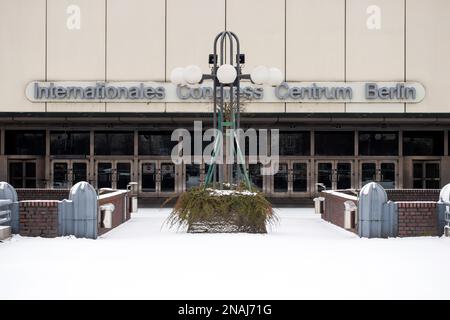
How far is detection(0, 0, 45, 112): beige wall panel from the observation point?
2464cm

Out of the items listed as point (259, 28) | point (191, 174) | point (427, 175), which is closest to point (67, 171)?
point (191, 174)

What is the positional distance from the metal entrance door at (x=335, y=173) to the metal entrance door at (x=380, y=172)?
599 mm

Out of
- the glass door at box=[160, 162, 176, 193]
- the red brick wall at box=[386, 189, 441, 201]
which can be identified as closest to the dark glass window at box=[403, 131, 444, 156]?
the red brick wall at box=[386, 189, 441, 201]

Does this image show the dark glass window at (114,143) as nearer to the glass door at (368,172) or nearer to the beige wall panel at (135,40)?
the beige wall panel at (135,40)

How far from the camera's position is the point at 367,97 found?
79.5 feet

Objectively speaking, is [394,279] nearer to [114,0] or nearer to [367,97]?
[367,97]

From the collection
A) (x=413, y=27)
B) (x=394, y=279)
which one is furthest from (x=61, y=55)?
(x=394, y=279)

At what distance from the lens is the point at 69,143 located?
2789 cm

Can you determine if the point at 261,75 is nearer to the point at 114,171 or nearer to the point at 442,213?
the point at 442,213

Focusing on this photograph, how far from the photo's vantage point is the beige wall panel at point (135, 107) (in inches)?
955

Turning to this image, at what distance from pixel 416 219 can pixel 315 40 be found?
14.0 m

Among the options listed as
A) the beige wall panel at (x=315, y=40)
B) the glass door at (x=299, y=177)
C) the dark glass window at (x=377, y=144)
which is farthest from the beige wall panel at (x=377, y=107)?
the glass door at (x=299, y=177)

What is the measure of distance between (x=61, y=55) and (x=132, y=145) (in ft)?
18.9

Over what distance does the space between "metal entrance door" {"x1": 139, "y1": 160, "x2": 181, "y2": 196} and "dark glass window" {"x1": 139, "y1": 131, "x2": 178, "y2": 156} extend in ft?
1.54
